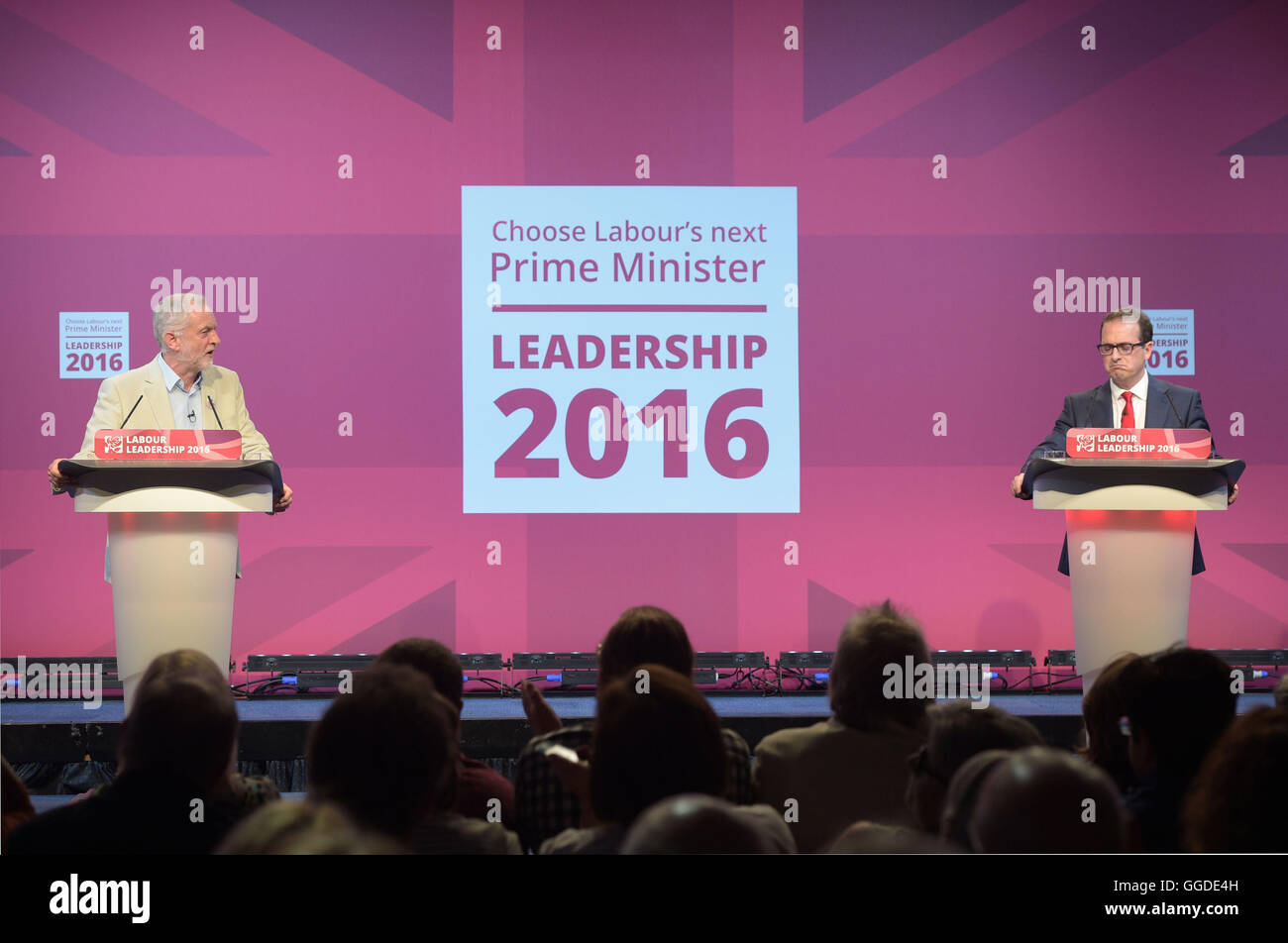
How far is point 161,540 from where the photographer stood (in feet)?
10.3

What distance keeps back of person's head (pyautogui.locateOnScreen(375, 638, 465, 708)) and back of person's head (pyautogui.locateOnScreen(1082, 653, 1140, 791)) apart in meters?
1.34

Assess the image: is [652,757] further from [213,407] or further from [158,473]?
[213,407]

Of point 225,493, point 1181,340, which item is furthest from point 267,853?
point 1181,340

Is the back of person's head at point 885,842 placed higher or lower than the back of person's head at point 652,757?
lower

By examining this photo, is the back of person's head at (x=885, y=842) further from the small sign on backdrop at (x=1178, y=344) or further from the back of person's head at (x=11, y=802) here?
the small sign on backdrop at (x=1178, y=344)

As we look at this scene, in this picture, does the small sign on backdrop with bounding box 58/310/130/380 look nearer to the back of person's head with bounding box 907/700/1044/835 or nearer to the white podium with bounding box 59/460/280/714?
the white podium with bounding box 59/460/280/714

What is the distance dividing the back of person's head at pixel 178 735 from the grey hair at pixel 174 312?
6.97 feet

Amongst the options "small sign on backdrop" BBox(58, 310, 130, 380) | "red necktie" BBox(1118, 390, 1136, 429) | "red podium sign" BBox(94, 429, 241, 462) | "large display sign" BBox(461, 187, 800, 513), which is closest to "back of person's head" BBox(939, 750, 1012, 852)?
"red podium sign" BBox(94, 429, 241, 462)

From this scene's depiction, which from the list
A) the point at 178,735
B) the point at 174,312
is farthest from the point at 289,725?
the point at 178,735

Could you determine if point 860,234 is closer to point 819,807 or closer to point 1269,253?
point 1269,253

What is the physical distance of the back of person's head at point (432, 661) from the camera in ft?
8.25

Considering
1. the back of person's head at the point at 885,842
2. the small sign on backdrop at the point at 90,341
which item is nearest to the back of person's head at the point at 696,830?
the back of person's head at the point at 885,842
